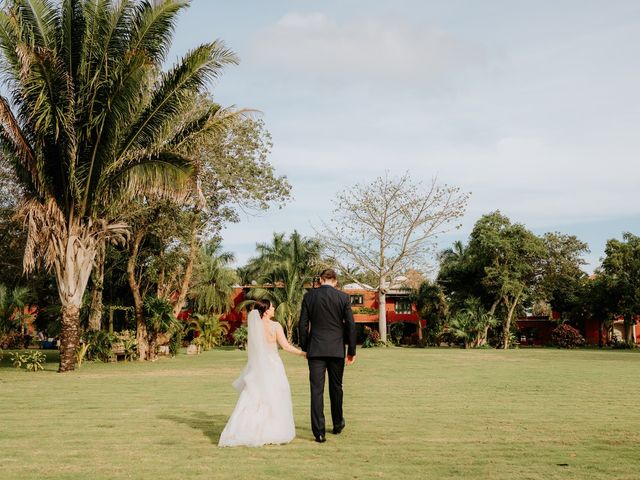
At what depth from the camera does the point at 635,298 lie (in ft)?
152

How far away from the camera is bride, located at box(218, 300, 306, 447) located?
8.02m

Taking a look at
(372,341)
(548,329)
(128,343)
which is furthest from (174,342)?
(548,329)

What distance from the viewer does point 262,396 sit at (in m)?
8.38

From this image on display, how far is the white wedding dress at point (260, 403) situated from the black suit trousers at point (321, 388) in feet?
1.14

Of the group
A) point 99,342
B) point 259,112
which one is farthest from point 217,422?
point 99,342

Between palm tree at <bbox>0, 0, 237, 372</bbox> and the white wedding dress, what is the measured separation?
12124 millimetres

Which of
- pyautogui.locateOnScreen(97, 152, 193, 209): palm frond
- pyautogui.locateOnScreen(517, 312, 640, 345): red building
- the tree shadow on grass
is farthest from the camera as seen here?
pyautogui.locateOnScreen(517, 312, 640, 345): red building

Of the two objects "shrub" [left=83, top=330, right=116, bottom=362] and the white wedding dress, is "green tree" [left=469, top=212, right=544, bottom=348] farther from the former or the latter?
the white wedding dress

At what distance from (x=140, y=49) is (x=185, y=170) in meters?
3.54

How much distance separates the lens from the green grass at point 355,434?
660cm

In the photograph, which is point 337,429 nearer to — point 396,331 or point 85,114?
point 85,114

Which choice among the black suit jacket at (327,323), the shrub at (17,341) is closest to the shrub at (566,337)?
the shrub at (17,341)

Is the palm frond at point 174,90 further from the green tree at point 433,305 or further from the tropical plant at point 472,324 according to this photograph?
the green tree at point 433,305

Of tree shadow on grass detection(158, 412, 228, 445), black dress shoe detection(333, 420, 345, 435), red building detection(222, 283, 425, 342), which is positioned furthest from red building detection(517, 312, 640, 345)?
black dress shoe detection(333, 420, 345, 435)
